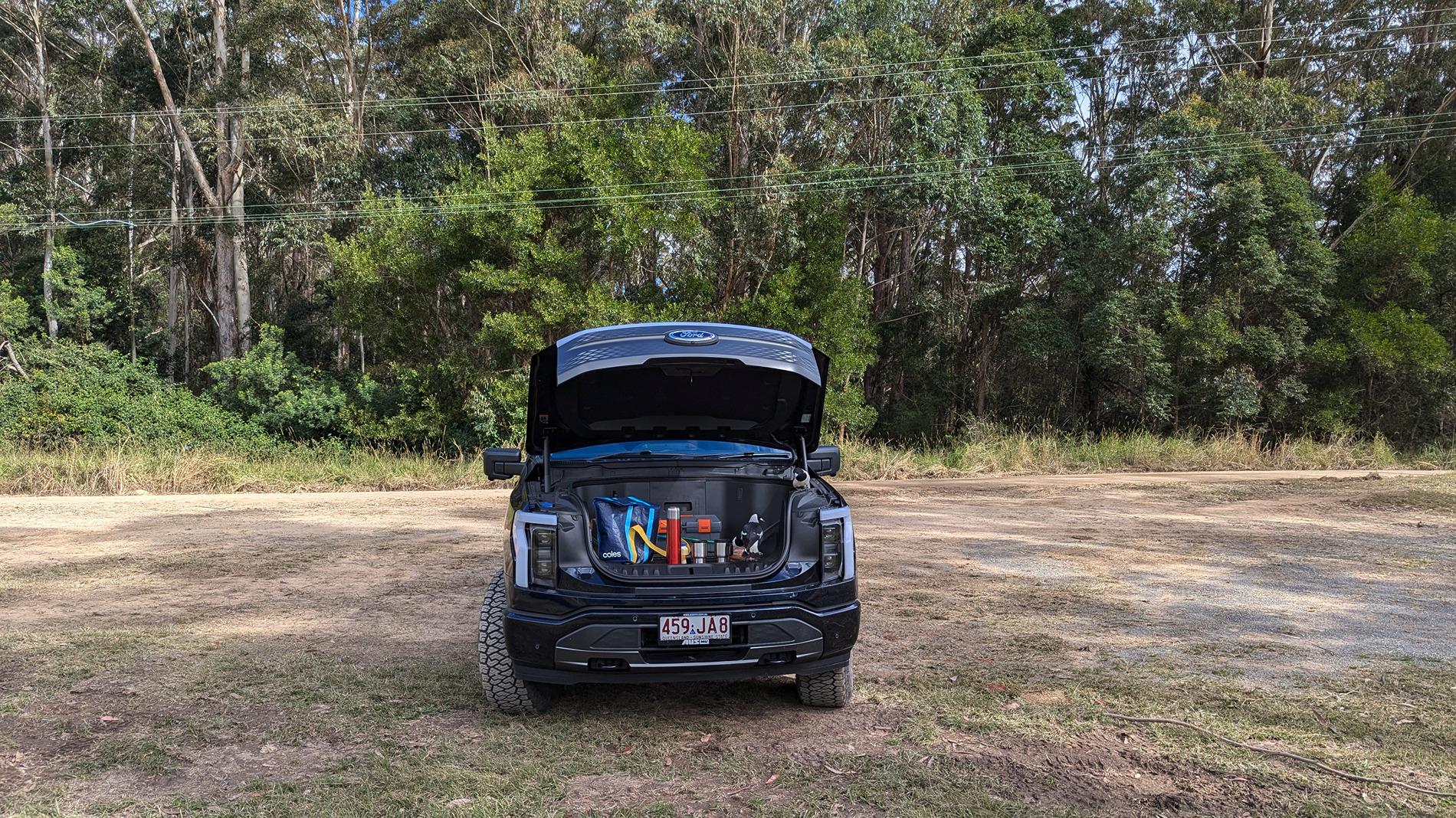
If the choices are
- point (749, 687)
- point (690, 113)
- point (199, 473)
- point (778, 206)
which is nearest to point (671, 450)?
point (749, 687)

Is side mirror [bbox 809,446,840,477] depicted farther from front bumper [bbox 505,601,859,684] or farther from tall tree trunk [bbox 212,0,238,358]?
tall tree trunk [bbox 212,0,238,358]

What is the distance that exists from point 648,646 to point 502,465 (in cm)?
156

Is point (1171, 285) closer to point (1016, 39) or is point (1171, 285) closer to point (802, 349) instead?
point (1016, 39)

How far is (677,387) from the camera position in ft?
17.2

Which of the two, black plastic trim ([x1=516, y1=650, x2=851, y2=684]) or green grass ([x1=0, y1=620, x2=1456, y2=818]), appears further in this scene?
black plastic trim ([x1=516, y1=650, x2=851, y2=684])

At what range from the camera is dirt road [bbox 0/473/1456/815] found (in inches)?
155

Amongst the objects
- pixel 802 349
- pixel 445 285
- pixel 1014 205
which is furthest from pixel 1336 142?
pixel 802 349

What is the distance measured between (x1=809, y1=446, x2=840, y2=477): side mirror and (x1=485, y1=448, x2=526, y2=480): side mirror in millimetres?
1605

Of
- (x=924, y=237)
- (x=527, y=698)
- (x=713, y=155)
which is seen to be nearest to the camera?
(x=527, y=698)

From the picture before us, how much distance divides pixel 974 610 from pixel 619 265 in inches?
694

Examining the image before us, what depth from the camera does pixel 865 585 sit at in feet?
27.1

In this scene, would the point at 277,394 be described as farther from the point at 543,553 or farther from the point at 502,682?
the point at 543,553

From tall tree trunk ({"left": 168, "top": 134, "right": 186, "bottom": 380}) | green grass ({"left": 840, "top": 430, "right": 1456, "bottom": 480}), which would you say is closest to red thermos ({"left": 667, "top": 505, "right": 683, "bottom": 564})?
green grass ({"left": 840, "top": 430, "right": 1456, "bottom": 480})

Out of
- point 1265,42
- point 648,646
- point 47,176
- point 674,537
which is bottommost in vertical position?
point 648,646
